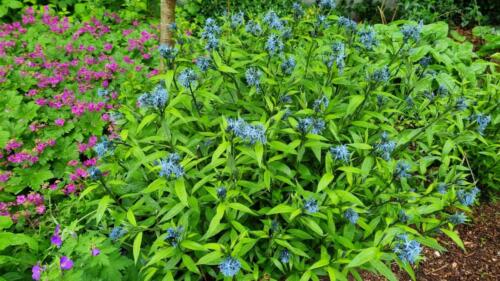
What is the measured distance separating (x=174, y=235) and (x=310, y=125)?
918mm

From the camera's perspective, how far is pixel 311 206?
82.7 inches

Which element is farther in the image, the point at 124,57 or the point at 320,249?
the point at 124,57

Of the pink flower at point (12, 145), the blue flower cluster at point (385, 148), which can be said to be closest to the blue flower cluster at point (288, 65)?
the blue flower cluster at point (385, 148)

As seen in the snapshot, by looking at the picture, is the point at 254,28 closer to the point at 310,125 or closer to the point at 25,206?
the point at 310,125

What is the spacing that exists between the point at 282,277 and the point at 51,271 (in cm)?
135

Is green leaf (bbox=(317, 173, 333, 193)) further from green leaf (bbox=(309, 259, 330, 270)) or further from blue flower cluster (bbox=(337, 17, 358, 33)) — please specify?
blue flower cluster (bbox=(337, 17, 358, 33))

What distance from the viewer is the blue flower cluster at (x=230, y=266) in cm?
192

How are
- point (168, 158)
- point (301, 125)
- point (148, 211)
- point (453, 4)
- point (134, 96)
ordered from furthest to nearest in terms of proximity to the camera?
point (453, 4), point (134, 96), point (148, 211), point (301, 125), point (168, 158)

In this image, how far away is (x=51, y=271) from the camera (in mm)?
2115

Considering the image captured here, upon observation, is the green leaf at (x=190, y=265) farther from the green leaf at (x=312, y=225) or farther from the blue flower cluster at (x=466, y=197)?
the blue flower cluster at (x=466, y=197)

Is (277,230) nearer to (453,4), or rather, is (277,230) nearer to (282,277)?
(282,277)

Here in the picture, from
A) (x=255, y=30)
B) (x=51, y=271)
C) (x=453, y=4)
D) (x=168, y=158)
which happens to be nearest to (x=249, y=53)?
(x=255, y=30)

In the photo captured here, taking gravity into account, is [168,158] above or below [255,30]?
below

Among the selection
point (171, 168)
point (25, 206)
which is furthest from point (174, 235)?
point (25, 206)
